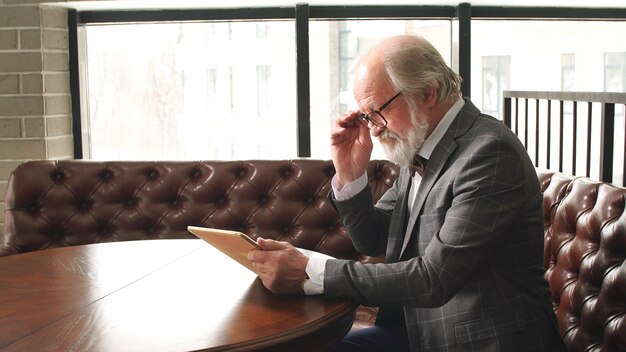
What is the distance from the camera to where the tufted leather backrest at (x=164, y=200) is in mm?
2934

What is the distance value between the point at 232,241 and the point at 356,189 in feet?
1.70

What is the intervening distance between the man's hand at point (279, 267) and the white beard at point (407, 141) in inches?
15.9

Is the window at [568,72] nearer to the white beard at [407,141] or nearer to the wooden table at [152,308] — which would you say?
the white beard at [407,141]

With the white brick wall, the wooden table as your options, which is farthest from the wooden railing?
the white brick wall

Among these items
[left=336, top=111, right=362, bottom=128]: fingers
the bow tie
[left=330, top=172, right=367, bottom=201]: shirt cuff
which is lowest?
[left=330, top=172, right=367, bottom=201]: shirt cuff

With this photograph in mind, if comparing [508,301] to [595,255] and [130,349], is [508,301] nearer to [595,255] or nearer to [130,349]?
[595,255]

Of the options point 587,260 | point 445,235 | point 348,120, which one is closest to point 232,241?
point 445,235

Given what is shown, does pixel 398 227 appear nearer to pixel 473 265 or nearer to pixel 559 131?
pixel 473 265

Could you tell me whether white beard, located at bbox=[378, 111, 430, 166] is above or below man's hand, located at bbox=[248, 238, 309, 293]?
above

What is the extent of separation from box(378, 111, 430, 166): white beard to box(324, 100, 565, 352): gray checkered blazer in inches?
2.5

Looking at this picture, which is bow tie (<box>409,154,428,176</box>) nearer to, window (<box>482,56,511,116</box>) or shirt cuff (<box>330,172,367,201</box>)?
shirt cuff (<box>330,172,367,201</box>)

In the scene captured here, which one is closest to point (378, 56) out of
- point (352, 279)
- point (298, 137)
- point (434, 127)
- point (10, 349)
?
point (434, 127)

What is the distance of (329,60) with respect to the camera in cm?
367

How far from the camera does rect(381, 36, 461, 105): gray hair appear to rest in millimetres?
1806
